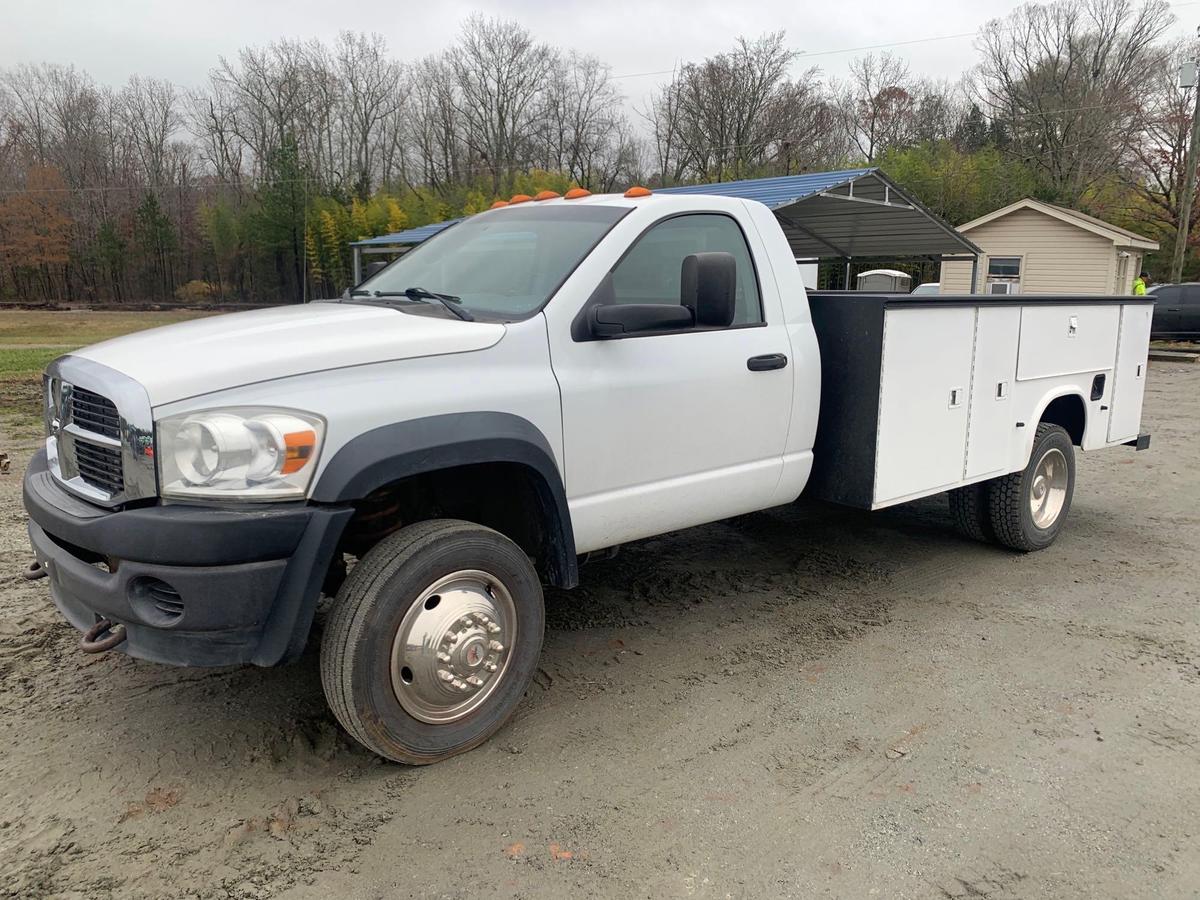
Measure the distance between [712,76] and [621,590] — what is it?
182ft

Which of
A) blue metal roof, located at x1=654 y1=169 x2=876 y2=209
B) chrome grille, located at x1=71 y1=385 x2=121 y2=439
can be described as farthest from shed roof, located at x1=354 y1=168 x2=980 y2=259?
chrome grille, located at x1=71 y1=385 x2=121 y2=439

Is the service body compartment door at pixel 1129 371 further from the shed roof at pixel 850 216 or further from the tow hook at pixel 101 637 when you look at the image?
the shed roof at pixel 850 216

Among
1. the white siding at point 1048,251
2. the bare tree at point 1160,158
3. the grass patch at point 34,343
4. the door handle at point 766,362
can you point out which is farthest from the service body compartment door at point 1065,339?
the bare tree at point 1160,158

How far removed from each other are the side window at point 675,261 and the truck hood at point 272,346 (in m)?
0.77

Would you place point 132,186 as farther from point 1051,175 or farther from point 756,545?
point 756,545

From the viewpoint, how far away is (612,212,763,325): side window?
3912mm

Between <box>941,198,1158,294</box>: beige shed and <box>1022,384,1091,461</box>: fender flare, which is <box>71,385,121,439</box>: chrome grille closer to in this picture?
<box>1022,384,1091,461</box>: fender flare

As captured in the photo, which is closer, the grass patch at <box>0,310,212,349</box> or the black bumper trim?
the black bumper trim

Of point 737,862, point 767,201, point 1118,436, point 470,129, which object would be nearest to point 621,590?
point 737,862

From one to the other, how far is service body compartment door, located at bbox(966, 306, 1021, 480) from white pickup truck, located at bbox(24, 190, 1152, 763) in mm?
27

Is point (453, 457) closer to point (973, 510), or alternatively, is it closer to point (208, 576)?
point (208, 576)

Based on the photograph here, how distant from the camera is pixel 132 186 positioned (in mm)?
57406

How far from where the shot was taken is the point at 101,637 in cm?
308

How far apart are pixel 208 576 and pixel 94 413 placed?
2.65 feet
